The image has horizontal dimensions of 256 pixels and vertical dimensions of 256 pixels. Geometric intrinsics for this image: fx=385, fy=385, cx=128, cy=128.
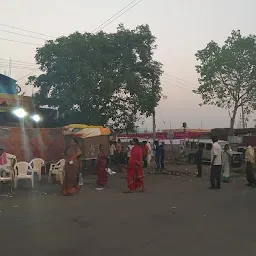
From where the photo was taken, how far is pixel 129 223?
7.15 meters

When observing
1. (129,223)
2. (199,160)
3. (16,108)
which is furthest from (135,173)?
(16,108)

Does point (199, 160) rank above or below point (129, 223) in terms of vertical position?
above

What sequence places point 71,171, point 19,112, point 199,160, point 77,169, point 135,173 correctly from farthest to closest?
point 19,112
point 199,160
point 135,173
point 77,169
point 71,171

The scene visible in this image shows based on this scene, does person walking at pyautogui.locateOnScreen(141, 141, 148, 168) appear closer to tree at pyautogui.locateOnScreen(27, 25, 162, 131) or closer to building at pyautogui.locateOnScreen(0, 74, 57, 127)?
tree at pyautogui.locateOnScreen(27, 25, 162, 131)

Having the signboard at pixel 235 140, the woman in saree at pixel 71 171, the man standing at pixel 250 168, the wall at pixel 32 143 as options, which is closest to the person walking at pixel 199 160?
the man standing at pixel 250 168

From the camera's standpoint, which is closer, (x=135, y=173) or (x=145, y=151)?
(x=135, y=173)

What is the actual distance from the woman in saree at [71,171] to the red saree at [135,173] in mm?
1620

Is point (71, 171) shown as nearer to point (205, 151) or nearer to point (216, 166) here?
point (216, 166)

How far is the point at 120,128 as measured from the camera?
2644 cm

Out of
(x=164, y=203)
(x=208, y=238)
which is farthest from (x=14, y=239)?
(x=164, y=203)

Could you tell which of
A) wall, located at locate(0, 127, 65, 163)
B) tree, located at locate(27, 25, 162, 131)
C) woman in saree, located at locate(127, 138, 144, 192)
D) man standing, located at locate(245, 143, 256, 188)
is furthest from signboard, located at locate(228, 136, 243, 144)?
woman in saree, located at locate(127, 138, 144, 192)

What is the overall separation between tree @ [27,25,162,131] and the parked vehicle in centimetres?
434

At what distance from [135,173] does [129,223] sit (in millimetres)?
4803

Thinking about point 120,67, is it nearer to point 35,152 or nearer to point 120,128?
point 120,128
